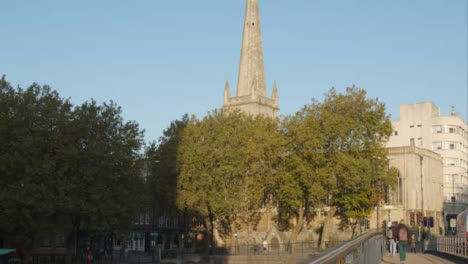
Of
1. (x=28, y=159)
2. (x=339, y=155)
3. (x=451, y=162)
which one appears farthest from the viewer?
(x=451, y=162)

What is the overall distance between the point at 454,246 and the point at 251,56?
82417 millimetres

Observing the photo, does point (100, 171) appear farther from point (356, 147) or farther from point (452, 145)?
point (452, 145)

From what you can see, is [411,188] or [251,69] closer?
[411,188]

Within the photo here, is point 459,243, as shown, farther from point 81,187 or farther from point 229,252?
point 229,252

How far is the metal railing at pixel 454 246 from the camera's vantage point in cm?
2424

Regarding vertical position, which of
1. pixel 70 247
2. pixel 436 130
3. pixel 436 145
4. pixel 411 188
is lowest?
pixel 70 247

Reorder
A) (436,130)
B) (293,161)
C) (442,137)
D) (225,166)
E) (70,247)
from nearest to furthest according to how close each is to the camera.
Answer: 1. (70,247)
2. (293,161)
3. (225,166)
4. (442,137)
5. (436,130)

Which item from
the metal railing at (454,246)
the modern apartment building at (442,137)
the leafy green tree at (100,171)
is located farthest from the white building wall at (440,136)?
the metal railing at (454,246)

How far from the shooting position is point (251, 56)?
105875 mm

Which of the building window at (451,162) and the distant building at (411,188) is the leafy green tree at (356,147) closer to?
the distant building at (411,188)

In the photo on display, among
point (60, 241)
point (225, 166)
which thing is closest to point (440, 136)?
point (225, 166)

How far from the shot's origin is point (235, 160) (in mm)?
61594

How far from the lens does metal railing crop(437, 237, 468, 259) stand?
24.2 m

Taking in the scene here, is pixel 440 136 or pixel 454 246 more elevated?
pixel 440 136
